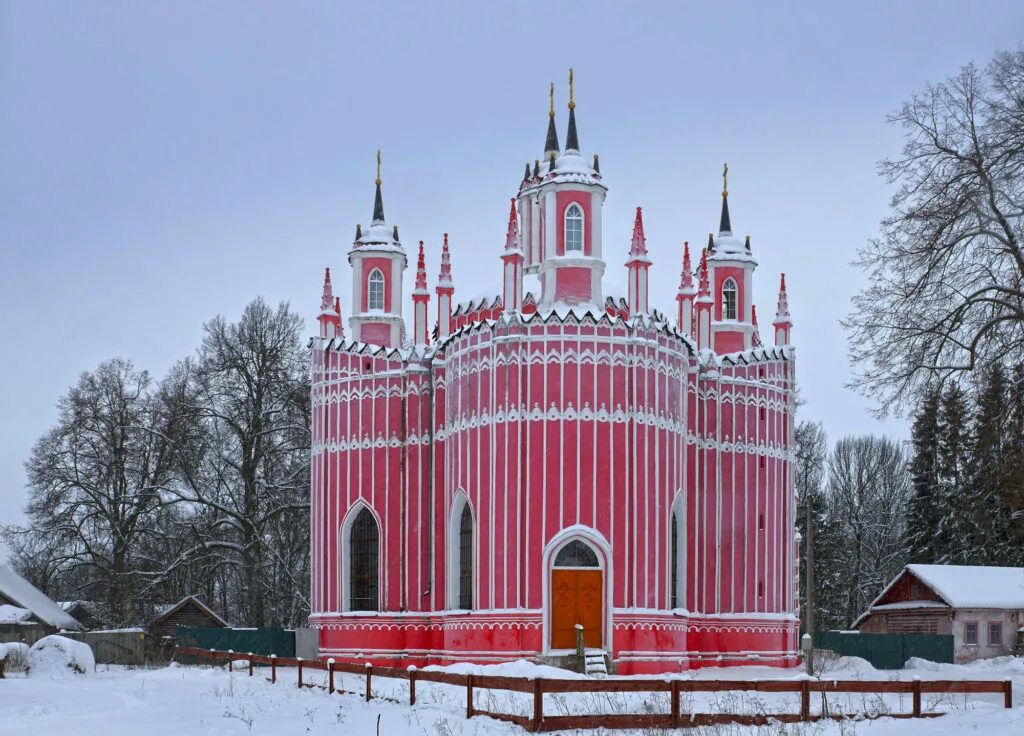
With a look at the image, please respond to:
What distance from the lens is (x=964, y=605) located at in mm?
46594

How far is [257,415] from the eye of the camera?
4912cm

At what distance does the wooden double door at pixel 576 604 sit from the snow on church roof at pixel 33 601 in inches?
886

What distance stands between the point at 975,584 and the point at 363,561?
21739mm

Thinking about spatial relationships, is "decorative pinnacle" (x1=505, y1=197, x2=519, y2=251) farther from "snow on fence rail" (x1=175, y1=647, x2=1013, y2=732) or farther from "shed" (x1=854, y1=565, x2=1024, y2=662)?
"shed" (x1=854, y1=565, x2=1024, y2=662)

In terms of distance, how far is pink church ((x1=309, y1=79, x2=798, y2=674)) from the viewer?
3397 centimetres

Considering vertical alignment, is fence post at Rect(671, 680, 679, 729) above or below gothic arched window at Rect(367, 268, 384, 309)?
below

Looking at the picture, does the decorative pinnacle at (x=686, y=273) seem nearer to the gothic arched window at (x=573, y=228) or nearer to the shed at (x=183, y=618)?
the gothic arched window at (x=573, y=228)

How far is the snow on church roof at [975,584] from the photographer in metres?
46.9

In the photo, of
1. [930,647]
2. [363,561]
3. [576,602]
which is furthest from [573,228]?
[930,647]

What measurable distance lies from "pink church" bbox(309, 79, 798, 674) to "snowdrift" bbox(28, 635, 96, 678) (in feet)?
23.2

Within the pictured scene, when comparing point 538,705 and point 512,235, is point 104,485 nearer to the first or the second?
point 512,235

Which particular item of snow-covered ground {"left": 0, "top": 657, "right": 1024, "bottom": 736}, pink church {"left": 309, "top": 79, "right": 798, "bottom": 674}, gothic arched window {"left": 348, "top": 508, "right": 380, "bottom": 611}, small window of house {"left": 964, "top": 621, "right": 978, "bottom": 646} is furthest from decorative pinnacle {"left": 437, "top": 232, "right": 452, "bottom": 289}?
small window of house {"left": 964, "top": 621, "right": 978, "bottom": 646}

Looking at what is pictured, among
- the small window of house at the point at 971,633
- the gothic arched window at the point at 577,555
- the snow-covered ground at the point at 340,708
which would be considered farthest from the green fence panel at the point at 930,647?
the gothic arched window at the point at 577,555

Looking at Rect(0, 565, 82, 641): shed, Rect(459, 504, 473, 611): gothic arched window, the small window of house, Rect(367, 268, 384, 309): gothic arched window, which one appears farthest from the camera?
the small window of house
